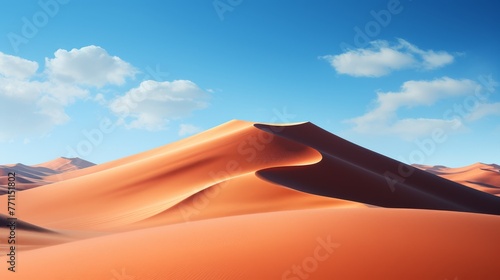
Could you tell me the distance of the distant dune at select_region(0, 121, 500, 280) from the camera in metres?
6.97

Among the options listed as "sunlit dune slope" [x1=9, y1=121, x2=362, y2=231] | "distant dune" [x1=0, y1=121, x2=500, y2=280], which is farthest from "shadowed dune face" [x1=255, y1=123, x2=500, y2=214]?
"sunlit dune slope" [x1=9, y1=121, x2=362, y2=231]

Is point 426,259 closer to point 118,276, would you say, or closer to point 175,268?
point 175,268

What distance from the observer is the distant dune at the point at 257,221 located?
275 inches

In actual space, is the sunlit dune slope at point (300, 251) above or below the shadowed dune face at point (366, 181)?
below

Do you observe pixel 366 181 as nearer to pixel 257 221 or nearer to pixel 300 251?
pixel 257 221

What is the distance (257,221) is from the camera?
10.5 metres

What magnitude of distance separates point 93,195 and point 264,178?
13278 mm

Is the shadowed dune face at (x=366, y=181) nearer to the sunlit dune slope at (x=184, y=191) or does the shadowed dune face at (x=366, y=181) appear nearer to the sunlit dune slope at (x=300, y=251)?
the sunlit dune slope at (x=184, y=191)

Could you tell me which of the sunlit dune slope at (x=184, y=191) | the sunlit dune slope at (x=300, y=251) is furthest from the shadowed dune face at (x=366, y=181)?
the sunlit dune slope at (x=300, y=251)

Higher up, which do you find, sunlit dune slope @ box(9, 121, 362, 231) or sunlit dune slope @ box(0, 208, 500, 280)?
sunlit dune slope @ box(9, 121, 362, 231)

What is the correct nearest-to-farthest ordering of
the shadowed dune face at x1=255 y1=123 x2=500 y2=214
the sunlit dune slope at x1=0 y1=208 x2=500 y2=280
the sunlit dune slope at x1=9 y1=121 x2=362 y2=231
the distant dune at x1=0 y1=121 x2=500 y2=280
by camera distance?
1. the sunlit dune slope at x1=0 y1=208 x2=500 y2=280
2. the distant dune at x1=0 y1=121 x2=500 y2=280
3. the sunlit dune slope at x1=9 y1=121 x2=362 y2=231
4. the shadowed dune face at x1=255 y1=123 x2=500 y2=214

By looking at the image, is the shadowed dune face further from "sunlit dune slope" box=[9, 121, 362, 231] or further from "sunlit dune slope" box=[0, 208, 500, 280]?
"sunlit dune slope" box=[0, 208, 500, 280]

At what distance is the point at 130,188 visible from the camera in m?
27.6

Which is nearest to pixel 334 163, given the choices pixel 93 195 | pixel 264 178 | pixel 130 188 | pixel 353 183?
pixel 353 183
